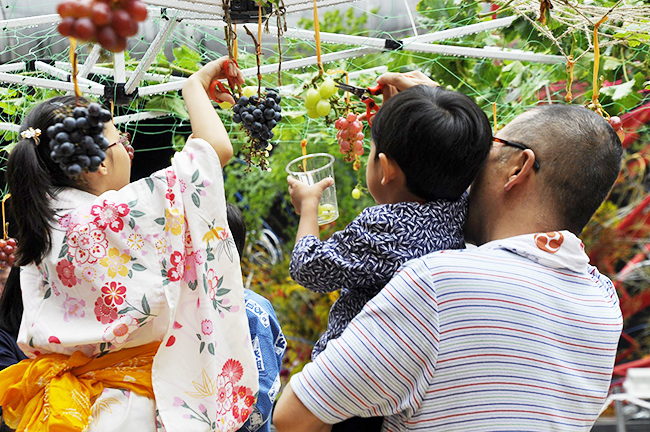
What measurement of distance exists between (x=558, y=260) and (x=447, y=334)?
22cm

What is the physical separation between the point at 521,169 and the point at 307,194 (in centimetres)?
41

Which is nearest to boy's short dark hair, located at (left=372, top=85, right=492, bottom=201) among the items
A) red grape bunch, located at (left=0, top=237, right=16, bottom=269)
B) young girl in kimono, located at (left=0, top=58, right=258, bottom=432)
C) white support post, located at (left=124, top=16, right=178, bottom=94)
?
young girl in kimono, located at (left=0, top=58, right=258, bottom=432)

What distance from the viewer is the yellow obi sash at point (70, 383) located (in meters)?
1.25

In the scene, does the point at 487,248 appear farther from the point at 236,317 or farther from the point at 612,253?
the point at 612,253

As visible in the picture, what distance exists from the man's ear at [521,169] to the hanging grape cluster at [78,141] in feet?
2.05

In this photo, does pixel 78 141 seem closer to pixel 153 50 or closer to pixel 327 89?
pixel 327 89

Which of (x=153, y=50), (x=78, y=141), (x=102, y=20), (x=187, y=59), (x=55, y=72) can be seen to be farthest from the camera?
(x=187, y=59)

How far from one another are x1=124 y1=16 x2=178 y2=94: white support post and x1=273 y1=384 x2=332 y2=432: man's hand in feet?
3.40

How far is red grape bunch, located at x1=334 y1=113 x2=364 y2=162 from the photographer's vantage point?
1.43 metres

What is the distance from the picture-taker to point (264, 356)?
6.02 feet

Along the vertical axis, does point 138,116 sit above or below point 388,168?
below

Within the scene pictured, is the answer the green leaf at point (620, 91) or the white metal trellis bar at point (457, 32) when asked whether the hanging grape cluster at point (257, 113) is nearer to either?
the white metal trellis bar at point (457, 32)

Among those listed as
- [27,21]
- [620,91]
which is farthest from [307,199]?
[620,91]

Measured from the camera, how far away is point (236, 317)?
4.35ft
